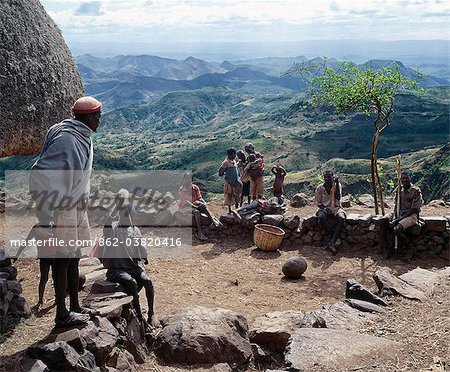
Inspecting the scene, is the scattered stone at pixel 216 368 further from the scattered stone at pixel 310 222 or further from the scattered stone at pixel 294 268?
the scattered stone at pixel 310 222

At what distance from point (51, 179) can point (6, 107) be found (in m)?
1.76

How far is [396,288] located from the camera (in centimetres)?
644

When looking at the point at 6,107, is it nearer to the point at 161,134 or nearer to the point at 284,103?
the point at 161,134

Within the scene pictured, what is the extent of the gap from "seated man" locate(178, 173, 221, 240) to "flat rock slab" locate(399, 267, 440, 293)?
4.44 meters

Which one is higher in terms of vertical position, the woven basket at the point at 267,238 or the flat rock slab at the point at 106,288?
the flat rock slab at the point at 106,288

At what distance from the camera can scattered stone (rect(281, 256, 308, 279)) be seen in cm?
811

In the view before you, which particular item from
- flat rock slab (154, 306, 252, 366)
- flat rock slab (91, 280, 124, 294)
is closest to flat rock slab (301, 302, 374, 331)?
flat rock slab (154, 306, 252, 366)

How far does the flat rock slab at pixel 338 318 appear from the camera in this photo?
5.33 metres

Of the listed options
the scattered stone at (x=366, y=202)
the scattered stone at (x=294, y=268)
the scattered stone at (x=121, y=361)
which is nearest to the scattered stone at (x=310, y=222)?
the scattered stone at (x=294, y=268)

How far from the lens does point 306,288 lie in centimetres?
779

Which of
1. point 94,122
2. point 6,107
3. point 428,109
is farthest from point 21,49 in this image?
point 428,109

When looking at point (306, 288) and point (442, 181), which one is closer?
point (306, 288)

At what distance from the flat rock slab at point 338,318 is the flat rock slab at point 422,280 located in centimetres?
144

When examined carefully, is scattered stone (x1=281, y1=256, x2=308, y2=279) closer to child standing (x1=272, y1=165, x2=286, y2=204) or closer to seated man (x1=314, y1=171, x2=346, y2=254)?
seated man (x1=314, y1=171, x2=346, y2=254)
